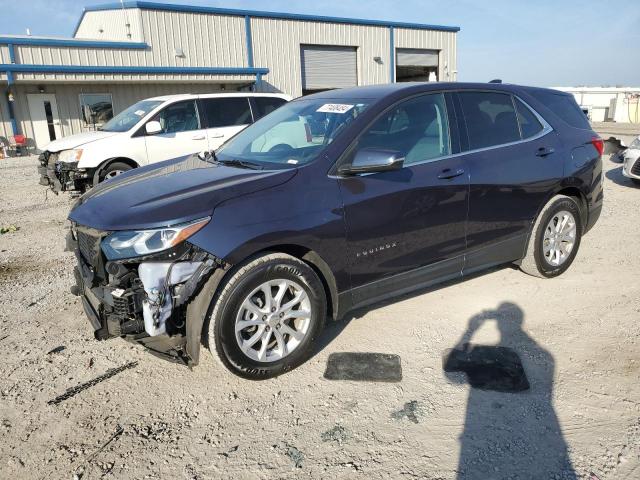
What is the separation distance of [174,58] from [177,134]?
49.4ft

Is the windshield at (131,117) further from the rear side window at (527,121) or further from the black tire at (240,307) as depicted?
the black tire at (240,307)

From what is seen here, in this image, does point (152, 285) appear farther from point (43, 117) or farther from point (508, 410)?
point (43, 117)

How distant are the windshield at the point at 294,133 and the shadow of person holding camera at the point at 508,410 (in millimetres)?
1748

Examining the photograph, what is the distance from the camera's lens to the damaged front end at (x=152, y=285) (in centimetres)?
291

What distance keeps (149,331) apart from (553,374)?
252 centimetres

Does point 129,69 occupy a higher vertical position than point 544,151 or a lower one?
higher

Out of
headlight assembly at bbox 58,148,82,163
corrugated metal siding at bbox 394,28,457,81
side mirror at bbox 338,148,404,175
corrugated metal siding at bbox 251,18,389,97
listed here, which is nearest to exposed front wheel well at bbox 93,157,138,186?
headlight assembly at bbox 58,148,82,163

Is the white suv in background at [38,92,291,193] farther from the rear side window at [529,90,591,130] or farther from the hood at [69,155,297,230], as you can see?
the rear side window at [529,90,591,130]

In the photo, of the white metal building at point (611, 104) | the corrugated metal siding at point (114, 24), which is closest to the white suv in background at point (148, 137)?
the corrugated metal siding at point (114, 24)

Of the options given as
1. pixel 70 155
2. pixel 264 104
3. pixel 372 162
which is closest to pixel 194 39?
pixel 264 104

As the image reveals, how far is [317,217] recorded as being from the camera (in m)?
3.30

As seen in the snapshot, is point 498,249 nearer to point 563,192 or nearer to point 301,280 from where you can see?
point 563,192

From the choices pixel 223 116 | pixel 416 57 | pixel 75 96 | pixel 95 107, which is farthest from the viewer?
pixel 416 57

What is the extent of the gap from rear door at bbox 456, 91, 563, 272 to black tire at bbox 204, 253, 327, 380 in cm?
149
